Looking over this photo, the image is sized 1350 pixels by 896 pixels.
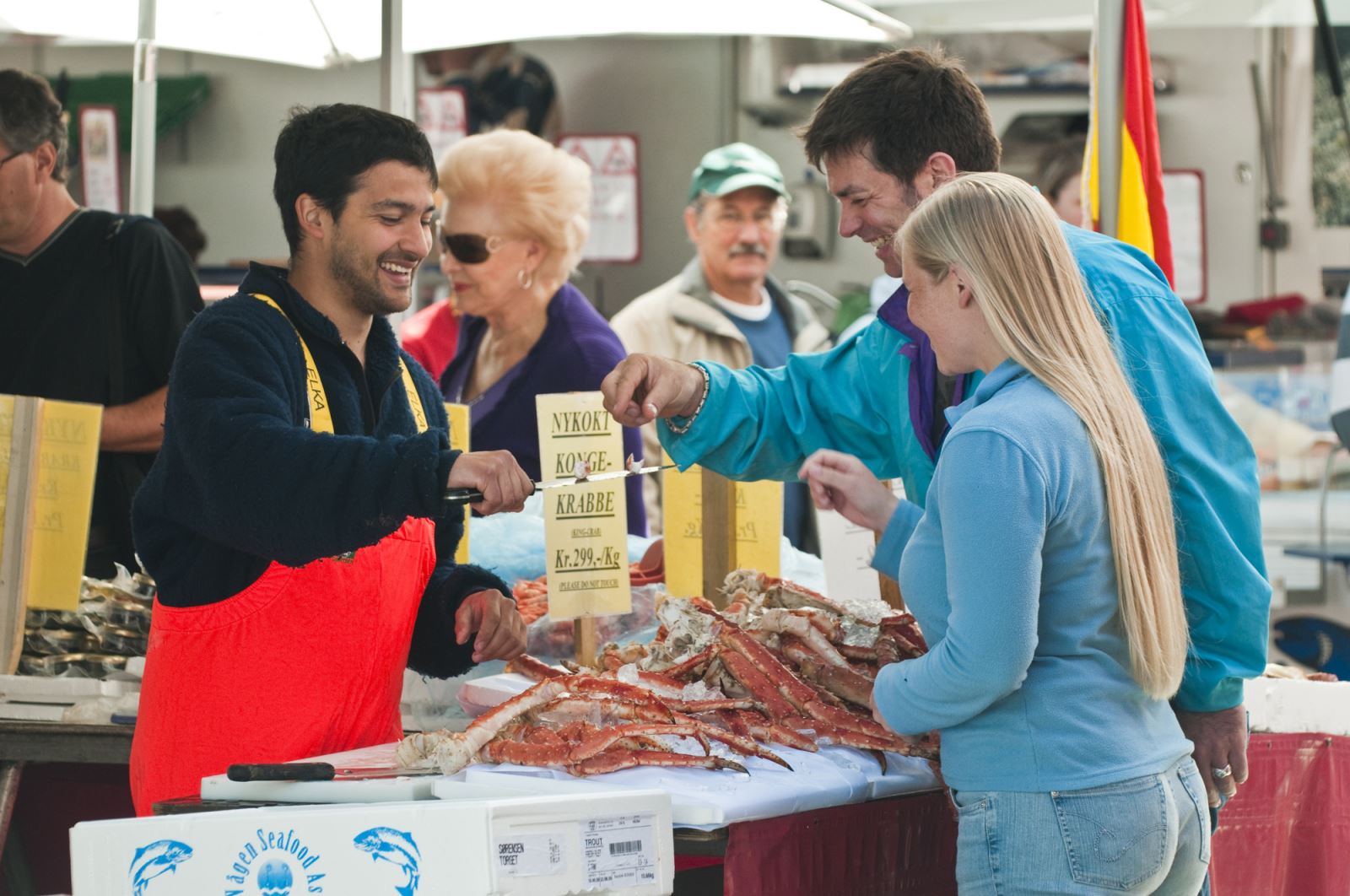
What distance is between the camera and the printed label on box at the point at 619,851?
76.9 inches

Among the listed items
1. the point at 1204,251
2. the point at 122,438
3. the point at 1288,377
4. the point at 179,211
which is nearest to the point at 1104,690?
the point at 122,438

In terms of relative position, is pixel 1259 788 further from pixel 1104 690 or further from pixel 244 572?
pixel 244 572

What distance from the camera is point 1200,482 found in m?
2.24

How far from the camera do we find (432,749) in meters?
2.23

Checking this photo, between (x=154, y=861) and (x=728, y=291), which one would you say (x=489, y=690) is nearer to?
(x=154, y=861)

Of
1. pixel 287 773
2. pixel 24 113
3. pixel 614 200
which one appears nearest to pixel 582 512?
pixel 287 773

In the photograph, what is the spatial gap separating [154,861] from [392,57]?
2280 millimetres

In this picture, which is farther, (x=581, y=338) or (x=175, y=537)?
(x=581, y=338)

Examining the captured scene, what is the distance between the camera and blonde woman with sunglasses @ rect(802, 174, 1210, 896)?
1.92 meters

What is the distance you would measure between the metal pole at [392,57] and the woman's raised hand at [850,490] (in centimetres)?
164

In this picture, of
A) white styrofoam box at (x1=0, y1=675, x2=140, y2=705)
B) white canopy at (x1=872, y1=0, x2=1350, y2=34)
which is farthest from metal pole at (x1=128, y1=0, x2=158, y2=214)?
white canopy at (x1=872, y1=0, x2=1350, y2=34)

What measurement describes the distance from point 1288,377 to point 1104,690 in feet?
17.1

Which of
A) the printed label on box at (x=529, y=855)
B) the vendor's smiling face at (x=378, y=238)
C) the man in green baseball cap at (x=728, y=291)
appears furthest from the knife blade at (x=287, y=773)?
the man in green baseball cap at (x=728, y=291)

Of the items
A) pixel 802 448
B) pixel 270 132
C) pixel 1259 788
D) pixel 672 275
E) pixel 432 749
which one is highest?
pixel 270 132
